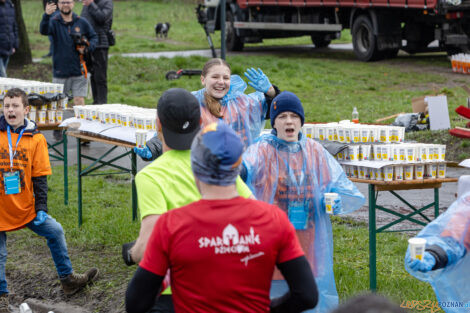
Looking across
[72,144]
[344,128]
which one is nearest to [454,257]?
[344,128]

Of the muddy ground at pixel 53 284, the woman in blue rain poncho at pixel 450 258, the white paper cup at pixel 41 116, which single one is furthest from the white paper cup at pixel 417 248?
the white paper cup at pixel 41 116

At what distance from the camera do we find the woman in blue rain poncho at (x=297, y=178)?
4.73 meters

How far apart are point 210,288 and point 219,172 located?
429 mm

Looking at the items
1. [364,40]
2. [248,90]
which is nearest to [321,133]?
[248,90]

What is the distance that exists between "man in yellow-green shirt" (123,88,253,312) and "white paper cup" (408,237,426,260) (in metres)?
0.74

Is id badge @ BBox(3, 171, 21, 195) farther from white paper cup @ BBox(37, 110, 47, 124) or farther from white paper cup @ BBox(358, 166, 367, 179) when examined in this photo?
white paper cup @ BBox(37, 110, 47, 124)

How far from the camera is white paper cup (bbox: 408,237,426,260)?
3.31 metres

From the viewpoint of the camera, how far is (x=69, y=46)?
37.9 feet

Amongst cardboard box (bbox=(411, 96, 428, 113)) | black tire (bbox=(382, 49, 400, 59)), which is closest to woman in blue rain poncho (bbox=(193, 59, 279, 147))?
cardboard box (bbox=(411, 96, 428, 113))

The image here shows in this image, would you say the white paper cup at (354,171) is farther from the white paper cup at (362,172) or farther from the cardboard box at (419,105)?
the cardboard box at (419,105)

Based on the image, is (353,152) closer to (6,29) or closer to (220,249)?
(220,249)

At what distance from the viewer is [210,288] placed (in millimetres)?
2877

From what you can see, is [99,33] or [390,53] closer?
[99,33]

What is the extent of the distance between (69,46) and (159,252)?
9162mm
